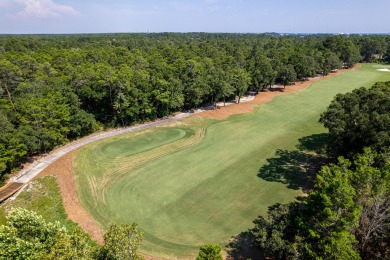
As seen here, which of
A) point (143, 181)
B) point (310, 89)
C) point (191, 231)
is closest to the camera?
point (191, 231)

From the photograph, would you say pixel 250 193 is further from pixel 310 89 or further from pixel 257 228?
pixel 310 89

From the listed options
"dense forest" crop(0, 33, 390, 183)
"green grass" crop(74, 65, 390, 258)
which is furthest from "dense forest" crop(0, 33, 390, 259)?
"green grass" crop(74, 65, 390, 258)

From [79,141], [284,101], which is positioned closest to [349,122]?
[284,101]

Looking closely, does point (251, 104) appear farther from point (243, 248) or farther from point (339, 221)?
point (339, 221)

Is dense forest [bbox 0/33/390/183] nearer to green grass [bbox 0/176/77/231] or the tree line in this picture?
green grass [bbox 0/176/77/231]

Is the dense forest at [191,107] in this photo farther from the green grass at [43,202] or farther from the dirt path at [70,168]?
the green grass at [43,202]

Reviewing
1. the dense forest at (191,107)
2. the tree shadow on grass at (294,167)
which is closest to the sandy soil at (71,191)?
the dense forest at (191,107)
